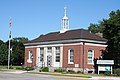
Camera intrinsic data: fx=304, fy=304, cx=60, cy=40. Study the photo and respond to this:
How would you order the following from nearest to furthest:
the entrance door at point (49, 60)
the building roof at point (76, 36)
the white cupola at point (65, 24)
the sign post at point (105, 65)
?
1. the sign post at point (105, 65)
2. the building roof at point (76, 36)
3. the entrance door at point (49, 60)
4. the white cupola at point (65, 24)

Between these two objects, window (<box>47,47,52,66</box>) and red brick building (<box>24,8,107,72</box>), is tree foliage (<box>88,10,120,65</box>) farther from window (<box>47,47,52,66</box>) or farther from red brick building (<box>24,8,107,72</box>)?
window (<box>47,47,52,66</box>)

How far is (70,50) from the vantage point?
180 feet

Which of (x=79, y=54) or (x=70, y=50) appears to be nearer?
(x=79, y=54)

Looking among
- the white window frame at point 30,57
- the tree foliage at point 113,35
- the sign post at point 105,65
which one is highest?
the tree foliage at point 113,35

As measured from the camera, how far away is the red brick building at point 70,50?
52875mm

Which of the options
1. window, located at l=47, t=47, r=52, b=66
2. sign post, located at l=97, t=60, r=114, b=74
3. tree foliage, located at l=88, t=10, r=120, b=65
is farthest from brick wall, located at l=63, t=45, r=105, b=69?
sign post, located at l=97, t=60, r=114, b=74

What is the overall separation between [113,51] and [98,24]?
50.1m

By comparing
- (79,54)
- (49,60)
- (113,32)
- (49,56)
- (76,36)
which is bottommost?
(49,60)

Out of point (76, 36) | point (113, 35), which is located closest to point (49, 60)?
point (76, 36)

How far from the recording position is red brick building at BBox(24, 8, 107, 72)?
173 ft

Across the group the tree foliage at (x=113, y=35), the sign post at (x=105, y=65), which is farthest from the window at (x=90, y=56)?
the sign post at (x=105, y=65)

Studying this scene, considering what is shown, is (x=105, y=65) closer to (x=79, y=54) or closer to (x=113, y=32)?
(x=113, y=32)

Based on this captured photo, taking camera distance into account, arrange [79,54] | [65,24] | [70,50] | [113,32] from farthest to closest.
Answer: [65,24] → [70,50] → [79,54] → [113,32]

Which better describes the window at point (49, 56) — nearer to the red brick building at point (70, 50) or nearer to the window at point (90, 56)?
the red brick building at point (70, 50)
